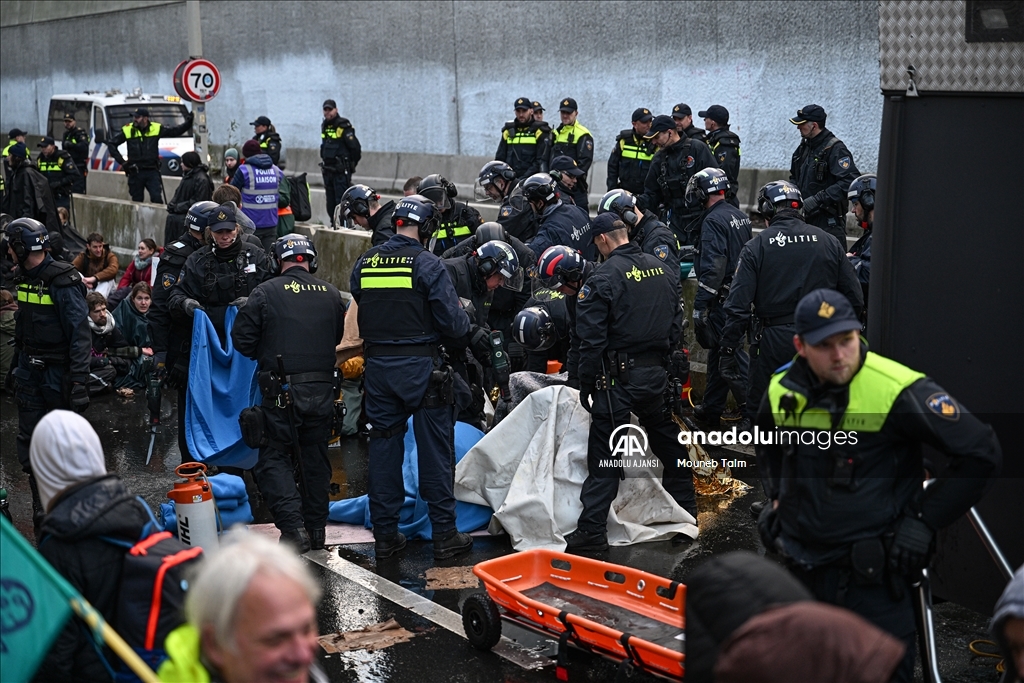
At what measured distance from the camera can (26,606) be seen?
3.42 m

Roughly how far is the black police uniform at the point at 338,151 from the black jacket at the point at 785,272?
1178cm

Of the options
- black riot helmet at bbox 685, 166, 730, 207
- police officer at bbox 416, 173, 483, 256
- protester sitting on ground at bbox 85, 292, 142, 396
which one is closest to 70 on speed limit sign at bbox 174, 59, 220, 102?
protester sitting on ground at bbox 85, 292, 142, 396

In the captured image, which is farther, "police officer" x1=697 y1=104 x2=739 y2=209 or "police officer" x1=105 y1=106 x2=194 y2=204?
"police officer" x1=105 y1=106 x2=194 y2=204

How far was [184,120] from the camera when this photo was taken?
24.5 meters

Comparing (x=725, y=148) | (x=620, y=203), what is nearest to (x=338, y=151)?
(x=725, y=148)

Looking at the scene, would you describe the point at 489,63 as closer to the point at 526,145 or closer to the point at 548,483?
the point at 526,145

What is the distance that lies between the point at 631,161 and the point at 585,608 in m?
9.07

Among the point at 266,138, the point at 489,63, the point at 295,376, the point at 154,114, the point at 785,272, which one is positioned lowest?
the point at 295,376

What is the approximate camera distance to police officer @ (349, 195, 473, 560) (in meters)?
7.43

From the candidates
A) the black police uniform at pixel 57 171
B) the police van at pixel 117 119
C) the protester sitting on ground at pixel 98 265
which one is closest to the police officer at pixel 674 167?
the protester sitting on ground at pixel 98 265

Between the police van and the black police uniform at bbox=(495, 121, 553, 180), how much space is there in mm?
9731

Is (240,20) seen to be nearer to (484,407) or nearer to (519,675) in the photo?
(484,407)

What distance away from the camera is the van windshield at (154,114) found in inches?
945

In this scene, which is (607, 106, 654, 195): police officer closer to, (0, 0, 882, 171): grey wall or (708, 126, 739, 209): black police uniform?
(708, 126, 739, 209): black police uniform
